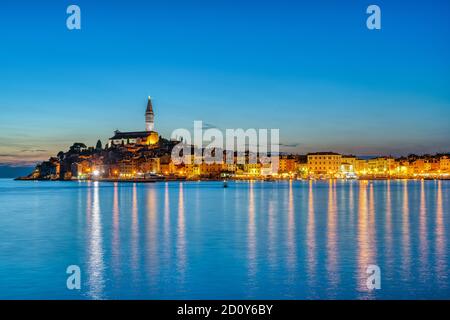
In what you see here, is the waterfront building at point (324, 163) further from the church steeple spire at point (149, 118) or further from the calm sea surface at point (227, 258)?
the calm sea surface at point (227, 258)

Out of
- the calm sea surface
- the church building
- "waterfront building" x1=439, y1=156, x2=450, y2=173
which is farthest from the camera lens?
the church building

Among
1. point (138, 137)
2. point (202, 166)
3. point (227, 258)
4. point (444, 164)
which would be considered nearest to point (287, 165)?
point (202, 166)

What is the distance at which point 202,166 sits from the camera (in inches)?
5192

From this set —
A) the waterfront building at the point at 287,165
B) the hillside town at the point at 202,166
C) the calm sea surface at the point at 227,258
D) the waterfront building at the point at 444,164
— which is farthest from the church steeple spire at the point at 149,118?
the calm sea surface at the point at 227,258

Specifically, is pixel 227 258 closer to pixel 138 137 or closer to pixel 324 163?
pixel 324 163

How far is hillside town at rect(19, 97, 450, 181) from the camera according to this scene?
129250mm

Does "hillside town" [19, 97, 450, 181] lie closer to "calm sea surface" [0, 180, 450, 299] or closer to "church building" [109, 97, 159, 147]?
"church building" [109, 97, 159, 147]

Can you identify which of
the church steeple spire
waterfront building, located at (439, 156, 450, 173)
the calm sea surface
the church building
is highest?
the church steeple spire

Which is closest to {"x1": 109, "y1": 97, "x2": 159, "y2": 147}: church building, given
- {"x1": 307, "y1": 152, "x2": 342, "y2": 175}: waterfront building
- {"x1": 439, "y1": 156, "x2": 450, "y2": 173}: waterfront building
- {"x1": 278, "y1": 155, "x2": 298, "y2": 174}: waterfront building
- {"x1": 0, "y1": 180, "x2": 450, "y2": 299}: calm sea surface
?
{"x1": 278, "y1": 155, "x2": 298, "y2": 174}: waterfront building

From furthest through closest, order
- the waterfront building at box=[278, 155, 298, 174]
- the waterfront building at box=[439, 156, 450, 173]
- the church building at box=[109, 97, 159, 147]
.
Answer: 1. the church building at box=[109, 97, 159, 147]
2. the waterfront building at box=[278, 155, 298, 174]
3. the waterfront building at box=[439, 156, 450, 173]

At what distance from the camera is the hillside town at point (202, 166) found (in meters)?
129

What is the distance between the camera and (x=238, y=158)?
13888 centimetres

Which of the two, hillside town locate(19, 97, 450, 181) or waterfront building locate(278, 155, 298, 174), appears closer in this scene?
hillside town locate(19, 97, 450, 181)
